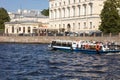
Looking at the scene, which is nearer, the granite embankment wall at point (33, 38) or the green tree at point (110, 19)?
the green tree at point (110, 19)

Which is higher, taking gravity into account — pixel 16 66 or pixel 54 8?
pixel 54 8

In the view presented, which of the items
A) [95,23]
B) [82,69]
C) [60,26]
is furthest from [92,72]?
[60,26]

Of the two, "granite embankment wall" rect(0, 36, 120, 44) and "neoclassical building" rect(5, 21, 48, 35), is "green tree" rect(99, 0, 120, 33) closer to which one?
"granite embankment wall" rect(0, 36, 120, 44)

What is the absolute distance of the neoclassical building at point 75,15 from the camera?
114875mm

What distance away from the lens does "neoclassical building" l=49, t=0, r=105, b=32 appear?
377 ft

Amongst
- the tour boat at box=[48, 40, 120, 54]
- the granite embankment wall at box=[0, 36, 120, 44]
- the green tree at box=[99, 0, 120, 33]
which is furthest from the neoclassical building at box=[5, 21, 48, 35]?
the tour boat at box=[48, 40, 120, 54]

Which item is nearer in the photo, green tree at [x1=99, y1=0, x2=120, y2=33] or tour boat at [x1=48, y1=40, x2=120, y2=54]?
tour boat at [x1=48, y1=40, x2=120, y2=54]

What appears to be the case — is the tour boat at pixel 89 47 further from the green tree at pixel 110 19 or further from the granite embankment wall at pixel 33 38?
the green tree at pixel 110 19

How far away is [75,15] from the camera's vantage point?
408ft

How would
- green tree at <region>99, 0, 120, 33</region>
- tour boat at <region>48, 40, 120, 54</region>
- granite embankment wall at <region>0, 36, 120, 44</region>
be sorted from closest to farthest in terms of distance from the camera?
tour boat at <region>48, 40, 120, 54</region>
green tree at <region>99, 0, 120, 33</region>
granite embankment wall at <region>0, 36, 120, 44</region>

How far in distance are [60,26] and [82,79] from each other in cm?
9851

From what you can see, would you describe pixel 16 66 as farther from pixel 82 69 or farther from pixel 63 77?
pixel 63 77

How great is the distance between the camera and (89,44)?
71125 mm

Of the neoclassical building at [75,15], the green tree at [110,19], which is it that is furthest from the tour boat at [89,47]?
the neoclassical building at [75,15]
